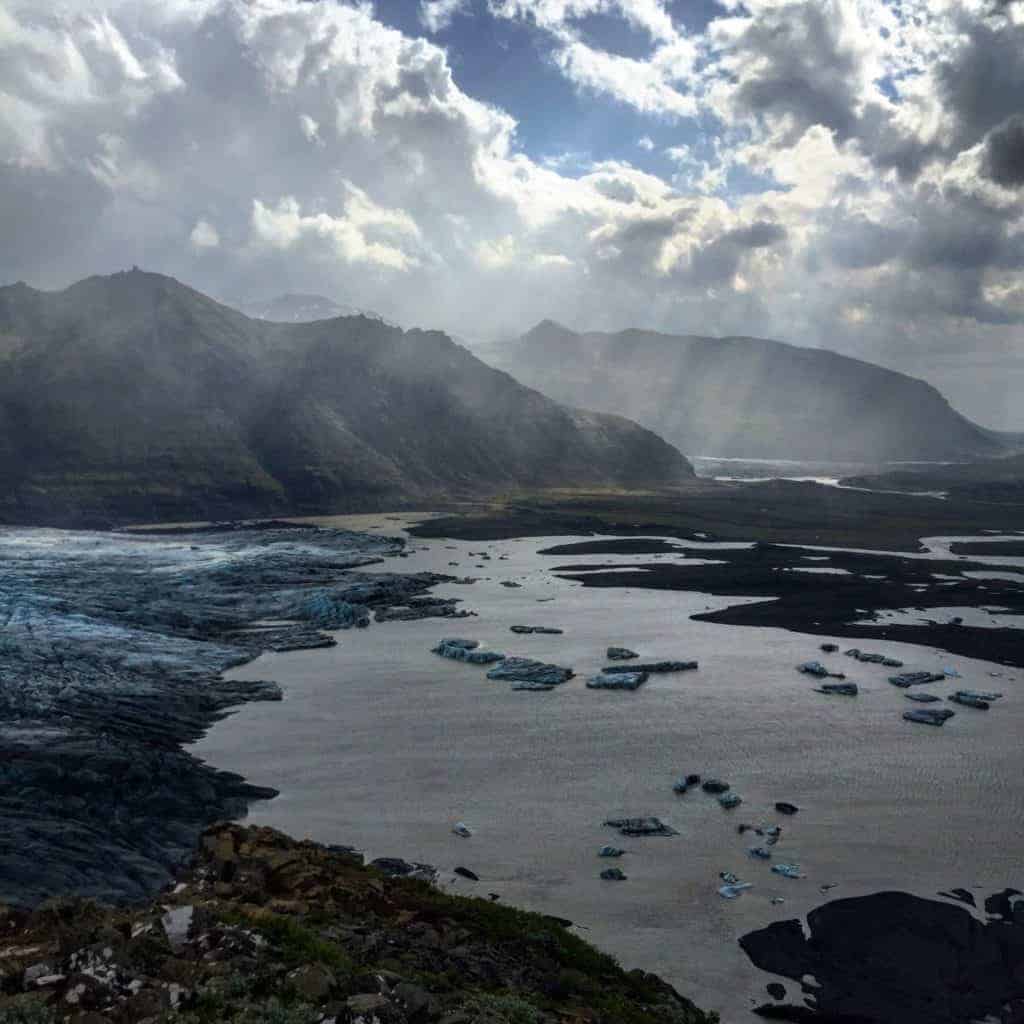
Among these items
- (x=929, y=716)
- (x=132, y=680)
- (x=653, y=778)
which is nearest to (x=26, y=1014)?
(x=653, y=778)

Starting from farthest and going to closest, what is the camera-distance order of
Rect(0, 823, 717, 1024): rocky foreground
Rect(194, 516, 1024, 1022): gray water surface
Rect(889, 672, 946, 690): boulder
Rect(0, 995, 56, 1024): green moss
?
Rect(889, 672, 946, 690): boulder < Rect(194, 516, 1024, 1022): gray water surface < Rect(0, 823, 717, 1024): rocky foreground < Rect(0, 995, 56, 1024): green moss

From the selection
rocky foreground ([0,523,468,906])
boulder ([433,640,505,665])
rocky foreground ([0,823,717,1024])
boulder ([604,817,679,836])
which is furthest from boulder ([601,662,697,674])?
rocky foreground ([0,823,717,1024])

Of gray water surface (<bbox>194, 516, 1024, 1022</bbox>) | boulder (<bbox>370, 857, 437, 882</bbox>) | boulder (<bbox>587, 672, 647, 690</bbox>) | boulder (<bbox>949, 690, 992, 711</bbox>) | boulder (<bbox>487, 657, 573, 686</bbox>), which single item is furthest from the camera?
boulder (<bbox>487, 657, 573, 686</bbox>)

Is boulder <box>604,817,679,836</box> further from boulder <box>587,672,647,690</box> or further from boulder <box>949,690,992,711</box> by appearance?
boulder <box>949,690,992,711</box>

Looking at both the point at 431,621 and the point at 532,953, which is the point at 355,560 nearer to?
the point at 431,621

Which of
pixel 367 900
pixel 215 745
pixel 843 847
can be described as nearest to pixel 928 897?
pixel 843 847

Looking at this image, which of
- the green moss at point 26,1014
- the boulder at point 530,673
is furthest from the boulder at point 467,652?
the green moss at point 26,1014
